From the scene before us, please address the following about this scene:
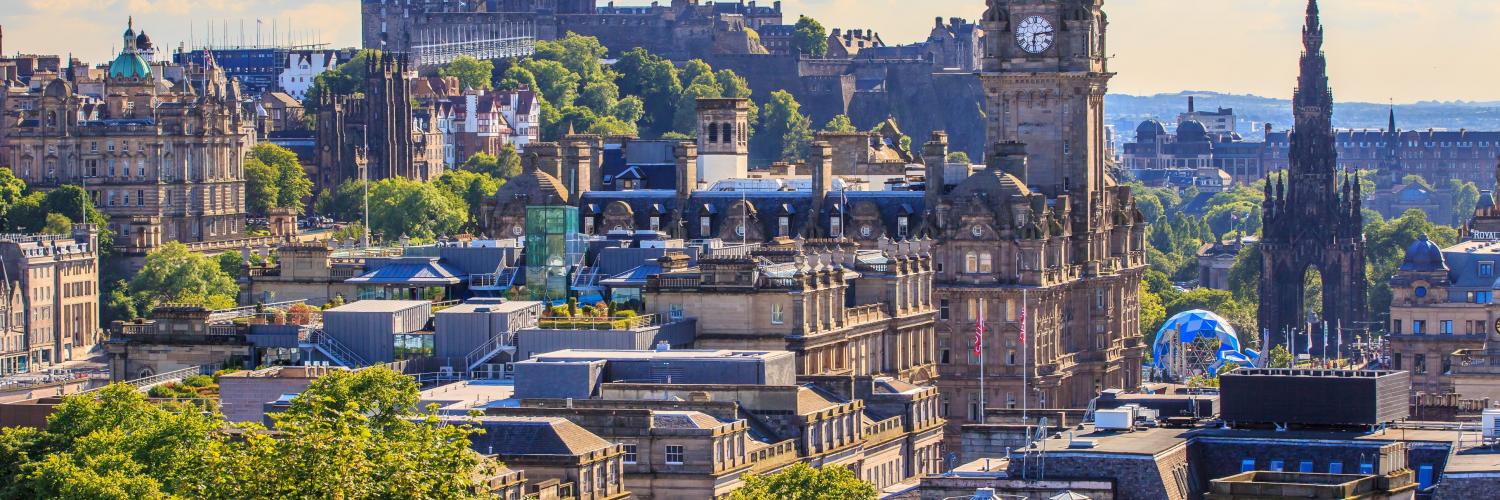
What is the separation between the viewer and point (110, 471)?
4555 inches

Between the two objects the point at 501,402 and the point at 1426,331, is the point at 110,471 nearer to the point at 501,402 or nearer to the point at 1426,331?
the point at 501,402

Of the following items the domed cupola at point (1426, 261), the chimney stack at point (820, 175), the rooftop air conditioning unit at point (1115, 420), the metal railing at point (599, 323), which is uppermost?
the chimney stack at point (820, 175)

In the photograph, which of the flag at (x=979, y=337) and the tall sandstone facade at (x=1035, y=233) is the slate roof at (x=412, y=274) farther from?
the tall sandstone facade at (x=1035, y=233)

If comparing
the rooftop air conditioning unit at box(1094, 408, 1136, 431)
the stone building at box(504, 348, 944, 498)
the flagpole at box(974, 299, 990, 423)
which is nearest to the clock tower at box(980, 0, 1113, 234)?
the flagpole at box(974, 299, 990, 423)

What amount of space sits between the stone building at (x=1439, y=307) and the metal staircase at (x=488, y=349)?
5431 centimetres

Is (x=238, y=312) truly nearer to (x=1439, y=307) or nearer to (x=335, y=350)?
(x=335, y=350)

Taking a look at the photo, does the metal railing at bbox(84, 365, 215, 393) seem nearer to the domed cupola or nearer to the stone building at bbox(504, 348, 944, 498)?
the stone building at bbox(504, 348, 944, 498)

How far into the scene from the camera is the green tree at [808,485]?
4473 inches

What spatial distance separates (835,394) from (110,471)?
99.6ft

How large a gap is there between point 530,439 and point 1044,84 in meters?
81.8

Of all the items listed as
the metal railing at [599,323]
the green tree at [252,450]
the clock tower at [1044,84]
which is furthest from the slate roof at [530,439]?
the clock tower at [1044,84]

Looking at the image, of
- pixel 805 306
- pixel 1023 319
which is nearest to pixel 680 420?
pixel 805 306

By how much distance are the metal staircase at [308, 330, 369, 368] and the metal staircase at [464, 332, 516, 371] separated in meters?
3.52

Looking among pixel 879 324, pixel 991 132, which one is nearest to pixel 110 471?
pixel 879 324
